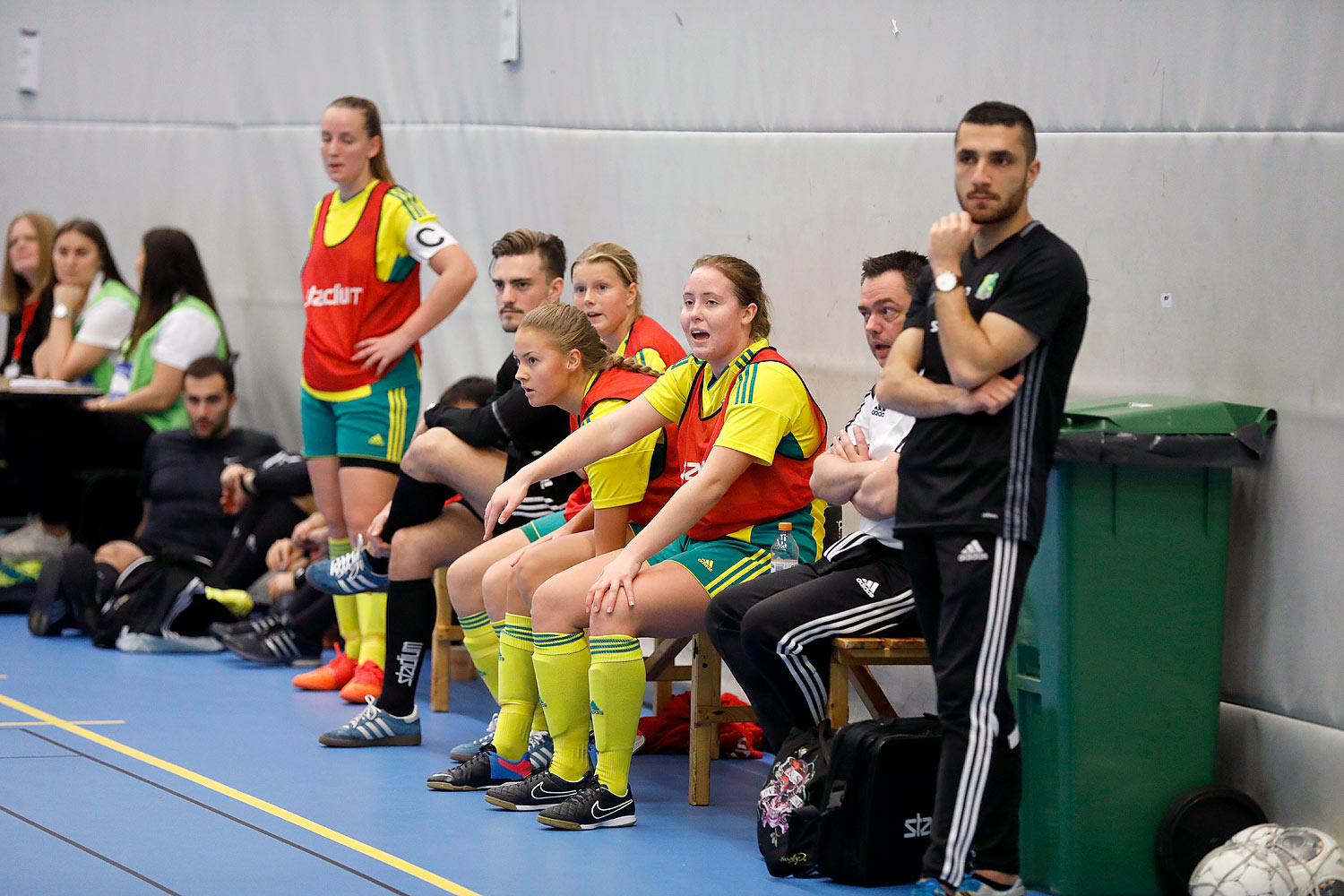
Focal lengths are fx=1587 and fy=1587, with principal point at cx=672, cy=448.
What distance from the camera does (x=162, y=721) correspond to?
5.11 meters

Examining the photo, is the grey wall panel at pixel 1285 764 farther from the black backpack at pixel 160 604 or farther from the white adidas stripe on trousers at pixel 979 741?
the black backpack at pixel 160 604

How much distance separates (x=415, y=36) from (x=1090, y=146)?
3991 mm

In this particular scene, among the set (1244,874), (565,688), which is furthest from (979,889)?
(565,688)

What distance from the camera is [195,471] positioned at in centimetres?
708

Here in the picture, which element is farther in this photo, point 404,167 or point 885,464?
point 404,167

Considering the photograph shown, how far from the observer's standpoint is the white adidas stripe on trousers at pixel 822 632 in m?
3.66

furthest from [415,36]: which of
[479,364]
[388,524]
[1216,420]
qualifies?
[1216,420]

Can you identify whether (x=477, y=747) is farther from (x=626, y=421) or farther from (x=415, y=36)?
(x=415, y=36)

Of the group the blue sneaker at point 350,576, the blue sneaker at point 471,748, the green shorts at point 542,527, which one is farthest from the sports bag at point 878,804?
the blue sneaker at point 350,576

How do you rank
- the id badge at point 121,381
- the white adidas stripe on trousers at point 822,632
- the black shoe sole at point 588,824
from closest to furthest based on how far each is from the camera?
the white adidas stripe on trousers at point 822,632 < the black shoe sole at point 588,824 < the id badge at point 121,381

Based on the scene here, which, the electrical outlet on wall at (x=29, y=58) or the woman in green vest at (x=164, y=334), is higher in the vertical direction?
the electrical outlet on wall at (x=29, y=58)

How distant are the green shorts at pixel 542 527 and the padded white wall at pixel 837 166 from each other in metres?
0.98

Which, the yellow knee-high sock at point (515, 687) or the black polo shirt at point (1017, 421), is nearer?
the black polo shirt at point (1017, 421)

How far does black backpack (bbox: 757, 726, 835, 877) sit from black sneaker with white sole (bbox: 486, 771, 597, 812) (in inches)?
24.5
